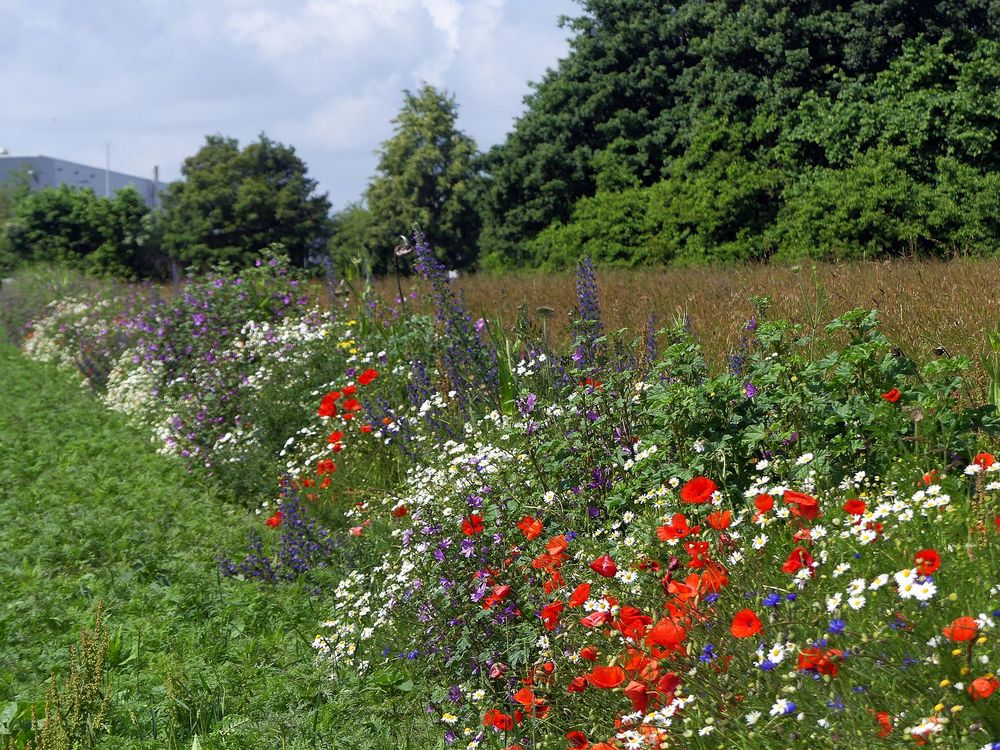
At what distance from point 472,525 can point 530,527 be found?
0.51 meters

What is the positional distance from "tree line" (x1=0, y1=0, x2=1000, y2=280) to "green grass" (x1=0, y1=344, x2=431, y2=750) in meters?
11.5

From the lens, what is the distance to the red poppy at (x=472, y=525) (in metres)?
3.74

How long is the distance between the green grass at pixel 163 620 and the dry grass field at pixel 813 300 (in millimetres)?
2463

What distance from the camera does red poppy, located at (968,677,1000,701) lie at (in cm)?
179

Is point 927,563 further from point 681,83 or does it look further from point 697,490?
point 681,83

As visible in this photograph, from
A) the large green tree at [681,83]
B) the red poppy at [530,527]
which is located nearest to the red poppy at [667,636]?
the red poppy at [530,527]

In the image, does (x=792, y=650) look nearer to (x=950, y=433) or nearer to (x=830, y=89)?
(x=950, y=433)

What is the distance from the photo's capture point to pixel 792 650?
86.4 inches

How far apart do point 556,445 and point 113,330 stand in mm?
10679

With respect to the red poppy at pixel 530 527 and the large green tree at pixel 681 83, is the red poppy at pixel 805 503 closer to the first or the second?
the red poppy at pixel 530 527

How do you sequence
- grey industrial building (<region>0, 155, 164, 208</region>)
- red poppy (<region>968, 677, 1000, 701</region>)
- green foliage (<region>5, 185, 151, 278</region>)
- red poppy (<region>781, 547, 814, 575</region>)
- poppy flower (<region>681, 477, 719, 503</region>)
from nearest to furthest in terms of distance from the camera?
1. red poppy (<region>968, 677, 1000, 701</region>)
2. red poppy (<region>781, 547, 814, 575</region>)
3. poppy flower (<region>681, 477, 719, 503</region>)
4. green foliage (<region>5, 185, 151, 278</region>)
5. grey industrial building (<region>0, 155, 164, 208</region>)

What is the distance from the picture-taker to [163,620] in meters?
4.59

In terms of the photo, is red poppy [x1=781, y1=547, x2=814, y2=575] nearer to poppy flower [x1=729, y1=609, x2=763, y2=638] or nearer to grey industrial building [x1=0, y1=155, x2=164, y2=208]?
poppy flower [x1=729, y1=609, x2=763, y2=638]

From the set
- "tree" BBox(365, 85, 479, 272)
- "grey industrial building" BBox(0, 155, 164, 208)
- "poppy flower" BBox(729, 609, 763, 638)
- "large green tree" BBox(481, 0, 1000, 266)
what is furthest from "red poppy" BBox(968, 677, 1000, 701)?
"grey industrial building" BBox(0, 155, 164, 208)
